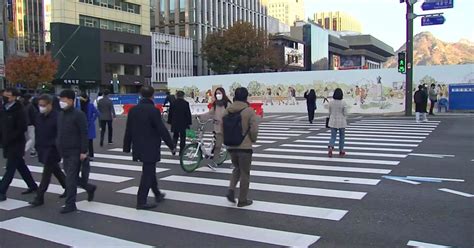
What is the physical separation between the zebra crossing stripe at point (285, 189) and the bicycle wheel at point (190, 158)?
2.22 feet

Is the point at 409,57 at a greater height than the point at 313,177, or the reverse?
the point at 409,57

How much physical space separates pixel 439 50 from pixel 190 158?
128 m

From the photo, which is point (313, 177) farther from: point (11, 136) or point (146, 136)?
point (11, 136)

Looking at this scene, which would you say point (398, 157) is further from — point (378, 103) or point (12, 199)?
point (378, 103)

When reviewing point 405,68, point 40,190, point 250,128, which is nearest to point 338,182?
point 250,128

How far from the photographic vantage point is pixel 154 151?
691 cm

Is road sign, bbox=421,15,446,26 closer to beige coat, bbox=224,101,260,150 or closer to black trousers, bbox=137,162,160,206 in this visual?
beige coat, bbox=224,101,260,150

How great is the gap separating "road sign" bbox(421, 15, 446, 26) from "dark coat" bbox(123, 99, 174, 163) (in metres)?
21.9

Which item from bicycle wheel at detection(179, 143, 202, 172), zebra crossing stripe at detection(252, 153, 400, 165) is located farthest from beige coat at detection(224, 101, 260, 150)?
zebra crossing stripe at detection(252, 153, 400, 165)

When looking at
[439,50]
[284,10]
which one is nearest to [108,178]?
[439,50]

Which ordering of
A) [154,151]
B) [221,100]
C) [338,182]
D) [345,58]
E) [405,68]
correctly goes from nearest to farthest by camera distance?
[154,151] → [338,182] → [221,100] → [405,68] → [345,58]

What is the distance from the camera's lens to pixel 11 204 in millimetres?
7590

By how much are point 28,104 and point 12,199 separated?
4.57m

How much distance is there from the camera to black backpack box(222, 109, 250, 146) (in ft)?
22.8
